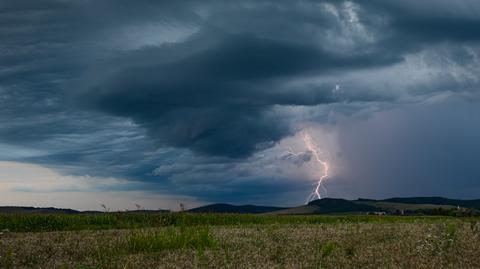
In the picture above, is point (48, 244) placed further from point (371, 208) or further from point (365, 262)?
point (371, 208)

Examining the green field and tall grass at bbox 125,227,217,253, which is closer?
the green field

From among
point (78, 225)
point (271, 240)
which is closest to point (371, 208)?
point (78, 225)

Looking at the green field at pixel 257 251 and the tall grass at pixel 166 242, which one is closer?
the green field at pixel 257 251

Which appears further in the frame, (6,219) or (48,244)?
(6,219)

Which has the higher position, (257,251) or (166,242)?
(166,242)

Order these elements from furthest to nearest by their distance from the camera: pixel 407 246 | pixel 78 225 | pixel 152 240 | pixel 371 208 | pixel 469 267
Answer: pixel 371 208 → pixel 78 225 → pixel 152 240 → pixel 407 246 → pixel 469 267

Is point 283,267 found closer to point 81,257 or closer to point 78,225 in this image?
point 81,257

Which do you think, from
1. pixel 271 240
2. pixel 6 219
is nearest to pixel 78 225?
pixel 6 219

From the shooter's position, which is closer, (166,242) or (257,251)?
(257,251)

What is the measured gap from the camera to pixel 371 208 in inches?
6147

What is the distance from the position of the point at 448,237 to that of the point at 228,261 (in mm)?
6222

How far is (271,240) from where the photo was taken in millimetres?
16688

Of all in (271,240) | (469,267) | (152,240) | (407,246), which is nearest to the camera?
(469,267)

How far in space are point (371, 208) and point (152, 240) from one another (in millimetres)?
147988
